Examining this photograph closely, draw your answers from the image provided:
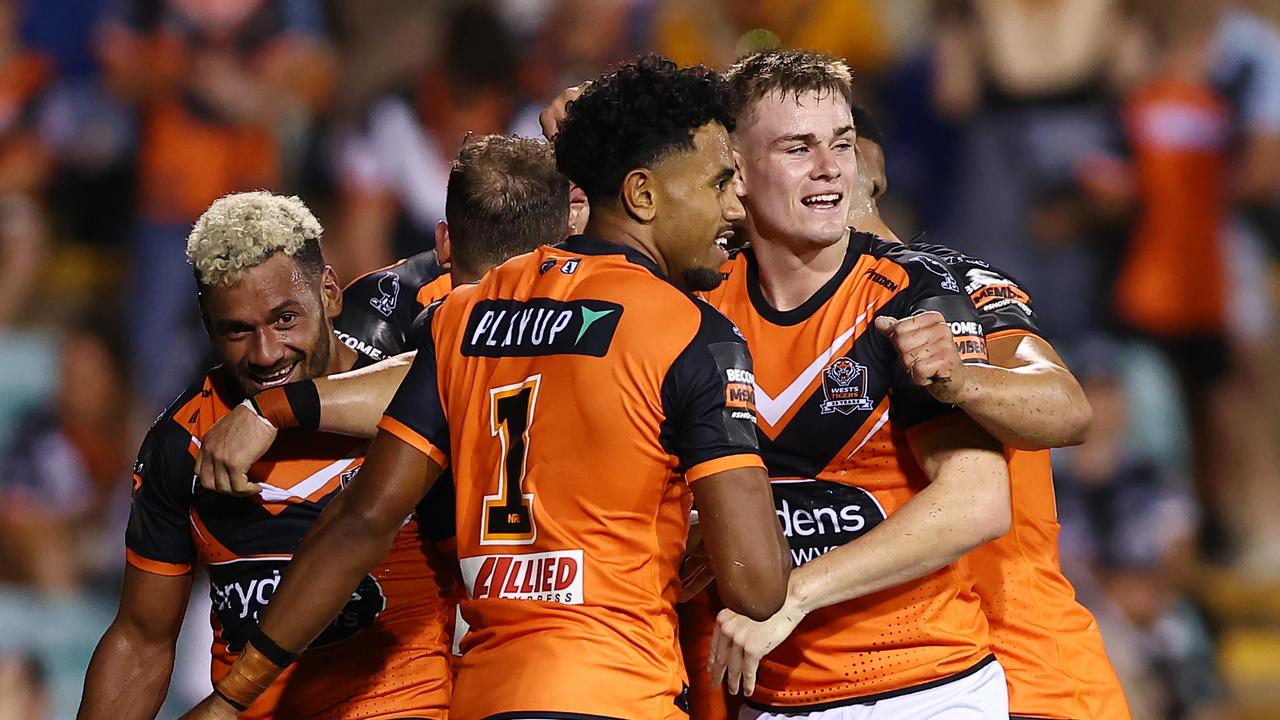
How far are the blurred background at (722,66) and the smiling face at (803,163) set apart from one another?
5860 mm

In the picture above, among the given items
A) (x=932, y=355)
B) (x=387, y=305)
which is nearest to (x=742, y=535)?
(x=932, y=355)

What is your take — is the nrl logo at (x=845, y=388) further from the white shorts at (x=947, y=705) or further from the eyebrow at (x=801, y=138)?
the white shorts at (x=947, y=705)

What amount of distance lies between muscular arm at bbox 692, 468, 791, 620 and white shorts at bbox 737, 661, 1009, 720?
0.79 meters

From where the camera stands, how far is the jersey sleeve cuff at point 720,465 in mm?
3121

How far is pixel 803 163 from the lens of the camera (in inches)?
159

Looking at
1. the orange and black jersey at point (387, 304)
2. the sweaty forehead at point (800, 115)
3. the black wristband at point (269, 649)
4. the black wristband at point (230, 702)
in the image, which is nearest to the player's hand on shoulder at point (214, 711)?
the black wristband at point (230, 702)

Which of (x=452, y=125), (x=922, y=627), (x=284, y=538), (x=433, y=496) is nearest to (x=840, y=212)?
(x=922, y=627)

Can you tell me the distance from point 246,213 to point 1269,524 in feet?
26.5

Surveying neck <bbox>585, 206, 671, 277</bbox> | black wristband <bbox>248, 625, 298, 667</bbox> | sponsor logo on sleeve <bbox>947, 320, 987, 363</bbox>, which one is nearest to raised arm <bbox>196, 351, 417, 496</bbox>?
black wristband <bbox>248, 625, 298, 667</bbox>

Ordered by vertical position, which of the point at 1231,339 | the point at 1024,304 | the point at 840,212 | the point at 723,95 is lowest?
the point at 1231,339

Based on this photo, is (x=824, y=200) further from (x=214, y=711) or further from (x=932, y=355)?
(x=214, y=711)

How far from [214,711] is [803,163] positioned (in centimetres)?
207

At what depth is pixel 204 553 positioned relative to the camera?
4.05 metres

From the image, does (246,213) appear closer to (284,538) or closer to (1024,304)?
(284,538)
